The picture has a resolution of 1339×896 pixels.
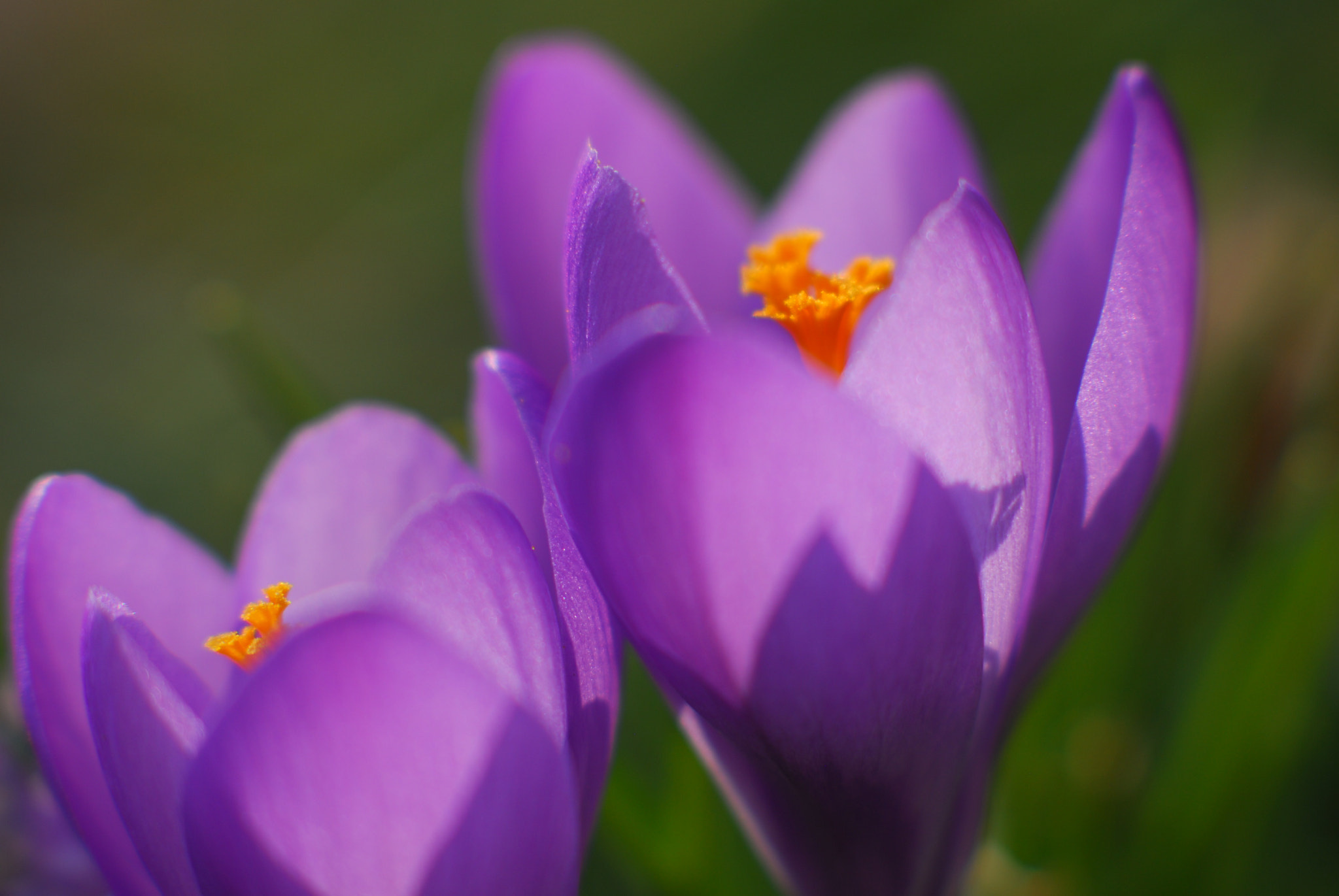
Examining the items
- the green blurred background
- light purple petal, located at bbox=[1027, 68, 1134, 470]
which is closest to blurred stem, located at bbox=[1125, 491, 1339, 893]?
the green blurred background

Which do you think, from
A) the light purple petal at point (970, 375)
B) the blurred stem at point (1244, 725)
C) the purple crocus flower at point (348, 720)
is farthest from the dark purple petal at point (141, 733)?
the blurred stem at point (1244, 725)

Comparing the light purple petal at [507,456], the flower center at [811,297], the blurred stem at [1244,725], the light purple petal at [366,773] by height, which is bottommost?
the blurred stem at [1244,725]

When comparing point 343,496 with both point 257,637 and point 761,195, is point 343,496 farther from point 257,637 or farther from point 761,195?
point 761,195

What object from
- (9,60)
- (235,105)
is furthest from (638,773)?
(9,60)

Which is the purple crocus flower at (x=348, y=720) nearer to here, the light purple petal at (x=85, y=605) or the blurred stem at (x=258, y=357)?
the light purple petal at (x=85, y=605)

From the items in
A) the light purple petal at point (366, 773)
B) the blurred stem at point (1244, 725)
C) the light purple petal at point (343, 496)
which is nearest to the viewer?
the light purple petal at point (366, 773)

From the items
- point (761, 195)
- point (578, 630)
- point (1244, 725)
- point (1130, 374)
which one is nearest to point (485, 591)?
point (578, 630)

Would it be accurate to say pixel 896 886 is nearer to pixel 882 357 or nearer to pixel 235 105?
pixel 882 357

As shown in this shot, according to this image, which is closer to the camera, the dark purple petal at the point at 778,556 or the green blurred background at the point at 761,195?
the dark purple petal at the point at 778,556
